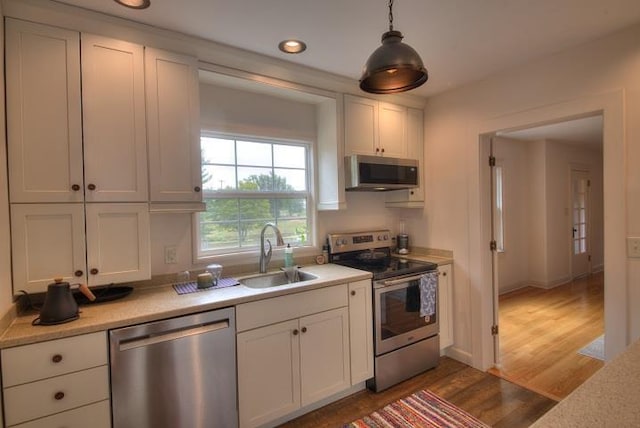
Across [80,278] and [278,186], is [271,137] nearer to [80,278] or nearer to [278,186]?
[278,186]

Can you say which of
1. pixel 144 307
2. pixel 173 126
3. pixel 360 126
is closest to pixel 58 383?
pixel 144 307

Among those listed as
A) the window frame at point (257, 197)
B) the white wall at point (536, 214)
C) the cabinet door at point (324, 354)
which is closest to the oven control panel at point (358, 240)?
the window frame at point (257, 197)

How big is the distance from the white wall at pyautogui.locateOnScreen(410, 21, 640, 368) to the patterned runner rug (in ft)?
2.39

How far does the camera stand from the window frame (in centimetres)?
241

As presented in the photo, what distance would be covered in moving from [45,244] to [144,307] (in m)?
0.58

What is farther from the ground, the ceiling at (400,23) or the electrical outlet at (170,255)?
the ceiling at (400,23)

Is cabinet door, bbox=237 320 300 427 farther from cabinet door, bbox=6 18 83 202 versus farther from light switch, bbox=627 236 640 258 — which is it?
light switch, bbox=627 236 640 258

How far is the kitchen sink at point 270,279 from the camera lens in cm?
245

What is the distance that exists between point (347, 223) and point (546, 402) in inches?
79.0

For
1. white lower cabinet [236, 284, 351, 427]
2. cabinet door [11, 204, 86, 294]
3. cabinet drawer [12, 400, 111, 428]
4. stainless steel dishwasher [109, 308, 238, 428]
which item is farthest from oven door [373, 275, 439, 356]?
cabinet door [11, 204, 86, 294]

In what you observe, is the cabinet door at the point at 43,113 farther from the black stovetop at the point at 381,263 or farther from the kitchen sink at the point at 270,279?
the black stovetop at the point at 381,263

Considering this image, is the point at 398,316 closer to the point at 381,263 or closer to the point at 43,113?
the point at 381,263

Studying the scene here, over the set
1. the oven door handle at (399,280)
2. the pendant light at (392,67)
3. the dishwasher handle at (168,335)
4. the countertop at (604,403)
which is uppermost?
the pendant light at (392,67)

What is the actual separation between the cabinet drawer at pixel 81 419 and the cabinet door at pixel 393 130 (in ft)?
8.49
